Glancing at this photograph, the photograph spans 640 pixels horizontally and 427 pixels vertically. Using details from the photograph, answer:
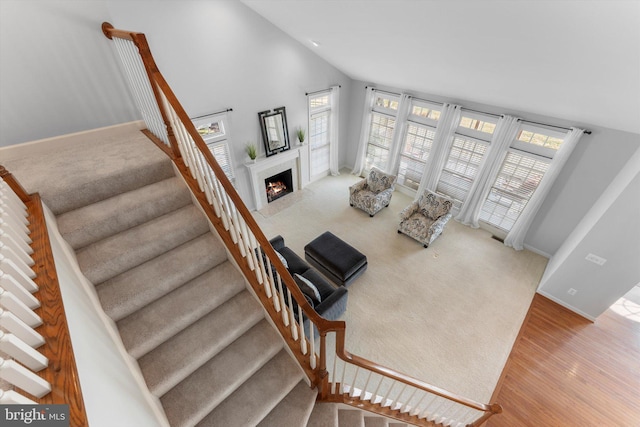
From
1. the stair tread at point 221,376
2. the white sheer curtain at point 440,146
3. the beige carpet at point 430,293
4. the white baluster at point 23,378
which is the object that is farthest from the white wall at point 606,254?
the white baluster at point 23,378

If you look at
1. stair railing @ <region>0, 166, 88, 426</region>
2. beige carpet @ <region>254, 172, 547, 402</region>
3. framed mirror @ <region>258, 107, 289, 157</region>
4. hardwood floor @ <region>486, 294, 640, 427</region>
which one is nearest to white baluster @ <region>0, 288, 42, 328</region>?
stair railing @ <region>0, 166, 88, 426</region>

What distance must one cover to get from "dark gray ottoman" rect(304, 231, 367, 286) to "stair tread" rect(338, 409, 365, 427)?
2142 millimetres

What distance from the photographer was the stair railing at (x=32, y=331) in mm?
696

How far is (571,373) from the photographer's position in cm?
356

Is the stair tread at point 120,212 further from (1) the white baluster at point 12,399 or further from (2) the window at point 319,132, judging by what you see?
(2) the window at point 319,132

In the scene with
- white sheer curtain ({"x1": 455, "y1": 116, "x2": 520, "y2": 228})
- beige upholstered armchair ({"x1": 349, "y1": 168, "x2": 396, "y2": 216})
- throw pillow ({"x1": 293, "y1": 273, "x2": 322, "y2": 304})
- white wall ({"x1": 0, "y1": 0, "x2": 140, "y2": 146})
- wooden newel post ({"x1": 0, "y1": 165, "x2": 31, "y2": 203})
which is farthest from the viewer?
beige upholstered armchair ({"x1": 349, "y1": 168, "x2": 396, "y2": 216})

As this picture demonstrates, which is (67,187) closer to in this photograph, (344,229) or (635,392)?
(344,229)

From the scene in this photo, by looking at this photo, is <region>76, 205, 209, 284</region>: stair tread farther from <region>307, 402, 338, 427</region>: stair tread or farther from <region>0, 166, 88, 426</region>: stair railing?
Result: <region>307, 402, 338, 427</region>: stair tread

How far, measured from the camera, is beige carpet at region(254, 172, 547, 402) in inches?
144

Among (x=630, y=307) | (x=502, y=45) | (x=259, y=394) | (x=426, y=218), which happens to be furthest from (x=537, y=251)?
(x=259, y=394)

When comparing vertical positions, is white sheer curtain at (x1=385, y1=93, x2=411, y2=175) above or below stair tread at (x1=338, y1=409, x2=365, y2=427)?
above

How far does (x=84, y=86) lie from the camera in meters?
2.75

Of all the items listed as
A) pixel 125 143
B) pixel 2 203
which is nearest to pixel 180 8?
pixel 125 143

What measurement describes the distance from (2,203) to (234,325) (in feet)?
4.63
